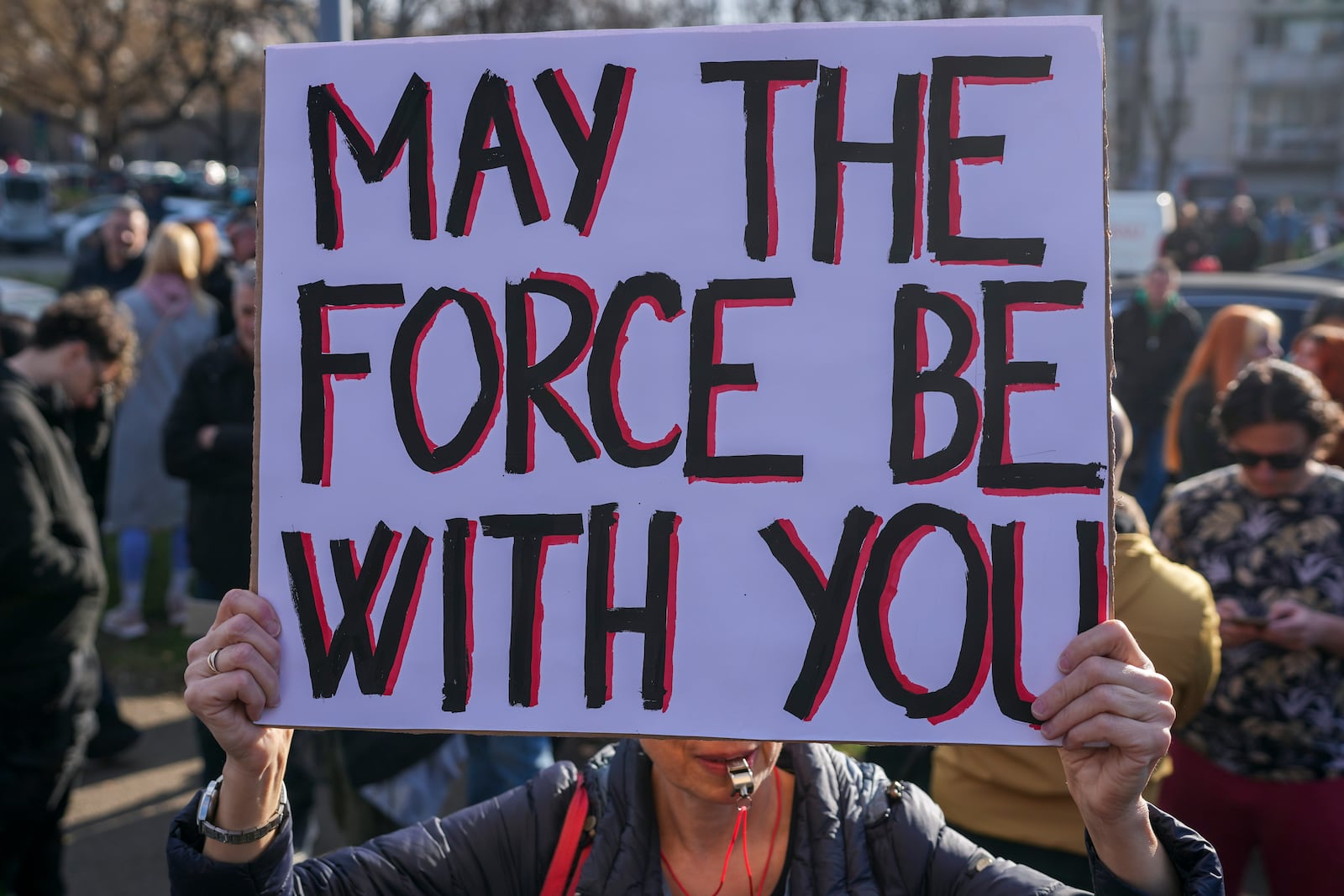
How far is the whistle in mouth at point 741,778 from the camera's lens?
1775mm

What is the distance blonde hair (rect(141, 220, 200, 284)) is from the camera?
6000mm

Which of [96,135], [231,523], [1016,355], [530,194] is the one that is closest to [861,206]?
[1016,355]

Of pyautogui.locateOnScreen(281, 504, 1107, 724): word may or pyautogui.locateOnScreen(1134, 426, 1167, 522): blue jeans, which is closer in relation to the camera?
pyautogui.locateOnScreen(281, 504, 1107, 724): word may

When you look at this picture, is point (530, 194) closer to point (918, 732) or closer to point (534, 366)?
point (534, 366)

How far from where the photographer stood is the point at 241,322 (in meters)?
4.56

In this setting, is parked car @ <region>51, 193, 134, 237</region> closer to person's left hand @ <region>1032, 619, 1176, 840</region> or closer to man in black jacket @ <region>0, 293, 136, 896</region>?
man in black jacket @ <region>0, 293, 136, 896</region>

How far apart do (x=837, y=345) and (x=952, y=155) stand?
29cm

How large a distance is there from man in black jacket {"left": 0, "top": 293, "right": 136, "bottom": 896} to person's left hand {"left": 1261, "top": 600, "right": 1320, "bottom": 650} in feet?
10.1

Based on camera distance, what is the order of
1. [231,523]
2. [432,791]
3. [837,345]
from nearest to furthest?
[837,345]
[432,791]
[231,523]

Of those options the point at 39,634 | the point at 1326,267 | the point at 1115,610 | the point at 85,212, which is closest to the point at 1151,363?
the point at 1115,610

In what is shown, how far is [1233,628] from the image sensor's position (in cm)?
306

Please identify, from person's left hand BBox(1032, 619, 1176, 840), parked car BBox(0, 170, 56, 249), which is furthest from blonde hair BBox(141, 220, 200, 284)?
parked car BBox(0, 170, 56, 249)

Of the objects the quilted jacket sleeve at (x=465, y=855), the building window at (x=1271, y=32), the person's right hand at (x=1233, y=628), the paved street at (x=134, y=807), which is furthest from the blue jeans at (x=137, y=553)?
the building window at (x=1271, y=32)

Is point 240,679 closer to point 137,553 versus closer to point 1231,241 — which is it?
point 137,553
